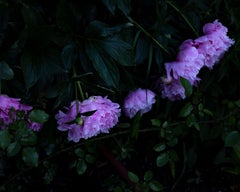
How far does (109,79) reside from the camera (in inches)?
46.9

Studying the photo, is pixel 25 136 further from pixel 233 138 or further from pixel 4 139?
pixel 233 138

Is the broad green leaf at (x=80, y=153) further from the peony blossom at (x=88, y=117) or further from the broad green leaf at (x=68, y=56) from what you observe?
the broad green leaf at (x=68, y=56)

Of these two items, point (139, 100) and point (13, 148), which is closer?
point (13, 148)

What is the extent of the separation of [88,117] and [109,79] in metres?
0.12

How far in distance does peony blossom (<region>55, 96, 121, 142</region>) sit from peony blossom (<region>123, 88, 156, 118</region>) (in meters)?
0.15

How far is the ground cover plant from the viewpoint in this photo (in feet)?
3.84

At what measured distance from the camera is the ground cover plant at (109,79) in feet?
3.84

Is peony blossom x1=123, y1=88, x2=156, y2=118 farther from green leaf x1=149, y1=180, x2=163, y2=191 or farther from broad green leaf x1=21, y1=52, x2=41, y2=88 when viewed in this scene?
broad green leaf x1=21, y1=52, x2=41, y2=88

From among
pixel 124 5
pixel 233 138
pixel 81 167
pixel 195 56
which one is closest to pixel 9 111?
pixel 81 167

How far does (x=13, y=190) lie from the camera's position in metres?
1.63

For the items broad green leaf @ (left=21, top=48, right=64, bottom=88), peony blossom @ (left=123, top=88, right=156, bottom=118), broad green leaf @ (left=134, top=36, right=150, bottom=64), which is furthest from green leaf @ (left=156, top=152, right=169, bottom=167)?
broad green leaf @ (left=21, top=48, right=64, bottom=88)

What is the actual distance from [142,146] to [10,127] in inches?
32.5

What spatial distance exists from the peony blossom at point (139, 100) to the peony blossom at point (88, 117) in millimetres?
152

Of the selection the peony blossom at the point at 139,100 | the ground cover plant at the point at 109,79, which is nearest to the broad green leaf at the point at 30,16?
the ground cover plant at the point at 109,79
